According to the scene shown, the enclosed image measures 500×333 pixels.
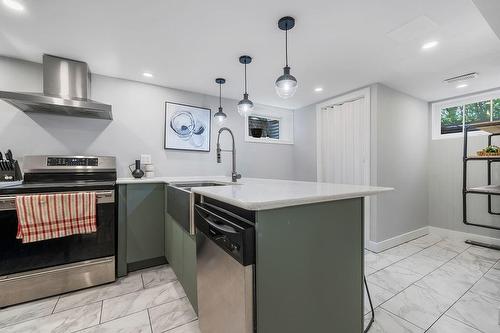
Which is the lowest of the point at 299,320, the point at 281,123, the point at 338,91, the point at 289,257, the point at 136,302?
the point at 136,302

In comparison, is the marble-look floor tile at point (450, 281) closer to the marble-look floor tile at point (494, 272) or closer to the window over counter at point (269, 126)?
the marble-look floor tile at point (494, 272)

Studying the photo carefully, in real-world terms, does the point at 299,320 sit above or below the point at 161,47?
below

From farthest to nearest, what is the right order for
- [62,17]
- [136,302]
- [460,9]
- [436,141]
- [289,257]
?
[436,141]
[136,302]
[62,17]
[460,9]
[289,257]

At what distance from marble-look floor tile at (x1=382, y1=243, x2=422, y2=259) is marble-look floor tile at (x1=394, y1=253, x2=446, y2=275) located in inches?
3.8

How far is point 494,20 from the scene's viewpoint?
1403mm

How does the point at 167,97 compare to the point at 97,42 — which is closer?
the point at 97,42

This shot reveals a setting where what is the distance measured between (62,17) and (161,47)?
727 millimetres

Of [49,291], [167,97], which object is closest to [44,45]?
[167,97]

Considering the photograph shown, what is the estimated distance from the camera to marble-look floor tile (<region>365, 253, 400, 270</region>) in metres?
2.51

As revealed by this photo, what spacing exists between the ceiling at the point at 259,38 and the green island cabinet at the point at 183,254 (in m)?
1.68

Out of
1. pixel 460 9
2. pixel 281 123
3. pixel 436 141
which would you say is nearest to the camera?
pixel 460 9

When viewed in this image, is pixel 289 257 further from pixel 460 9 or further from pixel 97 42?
pixel 97 42

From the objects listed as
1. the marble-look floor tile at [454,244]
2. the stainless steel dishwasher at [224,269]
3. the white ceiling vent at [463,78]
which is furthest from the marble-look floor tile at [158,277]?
the white ceiling vent at [463,78]

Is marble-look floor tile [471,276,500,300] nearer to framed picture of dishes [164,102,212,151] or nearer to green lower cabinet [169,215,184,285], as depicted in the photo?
green lower cabinet [169,215,184,285]
